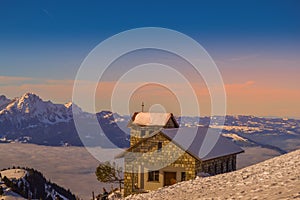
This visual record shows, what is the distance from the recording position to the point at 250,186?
1869cm

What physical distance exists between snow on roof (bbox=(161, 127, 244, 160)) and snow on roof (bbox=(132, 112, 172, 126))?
3.55 m

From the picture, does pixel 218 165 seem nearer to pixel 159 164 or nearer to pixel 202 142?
pixel 202 142

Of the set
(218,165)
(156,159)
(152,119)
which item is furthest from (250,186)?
(152,119)

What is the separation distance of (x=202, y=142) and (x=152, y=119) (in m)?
8.72

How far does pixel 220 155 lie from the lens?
140ft

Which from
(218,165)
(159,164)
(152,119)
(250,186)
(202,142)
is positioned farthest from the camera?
(152,119)

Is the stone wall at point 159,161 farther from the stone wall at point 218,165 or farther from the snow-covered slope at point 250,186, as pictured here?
the snow-covered slope at point 250,186

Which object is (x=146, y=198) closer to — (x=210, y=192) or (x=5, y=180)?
(x=210, y=192)

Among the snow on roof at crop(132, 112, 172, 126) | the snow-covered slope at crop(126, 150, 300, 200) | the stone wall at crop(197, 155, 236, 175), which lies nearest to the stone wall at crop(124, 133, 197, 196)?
the stone wall at crop(197, 155, 236, 175)

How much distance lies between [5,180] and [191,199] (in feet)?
264

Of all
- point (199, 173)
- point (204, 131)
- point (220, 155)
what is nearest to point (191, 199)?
point (199, 173)

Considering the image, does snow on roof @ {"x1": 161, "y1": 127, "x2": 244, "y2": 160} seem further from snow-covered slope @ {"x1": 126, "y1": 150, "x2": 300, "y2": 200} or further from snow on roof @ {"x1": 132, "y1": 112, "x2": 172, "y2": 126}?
snow-covered slope @ {"x1": 126, "y1": 150, "x2": 300, "y2": 200}

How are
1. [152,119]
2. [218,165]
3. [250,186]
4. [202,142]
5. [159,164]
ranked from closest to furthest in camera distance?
1. [250,186]
2. [159,164]
3. [218,165]
4. [202,142]
5. [152,119]

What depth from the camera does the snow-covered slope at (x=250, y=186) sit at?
637 inches
